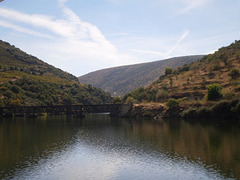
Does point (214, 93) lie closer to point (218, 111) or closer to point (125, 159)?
point (218, 111)

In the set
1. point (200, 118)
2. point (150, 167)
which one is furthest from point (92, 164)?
point (200, 118)

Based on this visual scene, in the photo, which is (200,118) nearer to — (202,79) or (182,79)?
(202,79)

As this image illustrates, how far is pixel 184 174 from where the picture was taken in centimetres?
3216

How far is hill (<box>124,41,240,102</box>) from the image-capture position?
4628 inches

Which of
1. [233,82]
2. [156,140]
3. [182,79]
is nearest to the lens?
[156,140]

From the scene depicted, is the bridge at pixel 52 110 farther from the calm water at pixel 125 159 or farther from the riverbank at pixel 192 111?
the calm water at pixel 125 159

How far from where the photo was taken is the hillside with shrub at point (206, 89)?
99363 mm

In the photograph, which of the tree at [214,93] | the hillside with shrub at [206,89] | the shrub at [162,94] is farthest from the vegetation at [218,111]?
the shrub at [162,94]

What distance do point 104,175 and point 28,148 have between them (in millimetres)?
23620

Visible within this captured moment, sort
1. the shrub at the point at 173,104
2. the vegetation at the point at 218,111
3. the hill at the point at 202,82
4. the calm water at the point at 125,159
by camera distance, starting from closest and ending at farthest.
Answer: the calm water at the point at 125,159 → the vegetation at the point at 218,111 → the shrub at the point at 173,104 → the hill at the point at 202,82

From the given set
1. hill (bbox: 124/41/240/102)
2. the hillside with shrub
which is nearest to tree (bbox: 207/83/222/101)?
the hillside with shrub

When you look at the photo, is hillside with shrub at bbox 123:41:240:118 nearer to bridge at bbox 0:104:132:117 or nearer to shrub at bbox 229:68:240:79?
shrub at bbox 229:68:240:79

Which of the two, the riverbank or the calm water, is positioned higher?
the riverbank

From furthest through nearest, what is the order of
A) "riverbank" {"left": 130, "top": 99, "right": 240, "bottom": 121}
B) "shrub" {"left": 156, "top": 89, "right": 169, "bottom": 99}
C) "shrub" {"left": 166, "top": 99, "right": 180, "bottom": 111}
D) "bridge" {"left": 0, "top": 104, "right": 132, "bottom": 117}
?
"bridge" {"left": 0, "top": 104, "right": 132, "bottom": 117} < "shrub" {"left": 156, "top": 89, "right": 169, "bottom": 99} < "shrub" {"left": 166, "top": 99, "right": 180, "bottom": 111} < "riverbank" {"left": 130, "top": 99, "right": 240, "bottom": 121}
